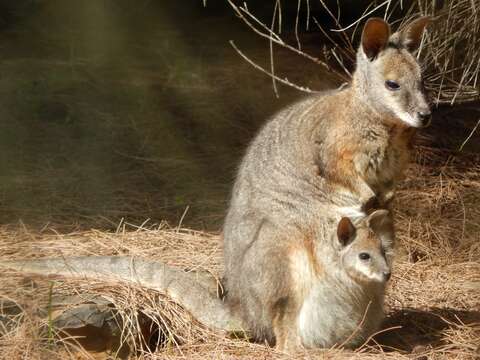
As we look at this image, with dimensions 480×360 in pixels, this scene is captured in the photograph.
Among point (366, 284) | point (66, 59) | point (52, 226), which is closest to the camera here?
point (366, 284)

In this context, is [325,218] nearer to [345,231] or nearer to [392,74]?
[345,231]

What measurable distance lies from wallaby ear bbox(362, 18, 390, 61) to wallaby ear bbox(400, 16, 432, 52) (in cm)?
16

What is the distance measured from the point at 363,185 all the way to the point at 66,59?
567 cm

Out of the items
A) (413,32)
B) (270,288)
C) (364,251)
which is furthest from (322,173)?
(413,32)

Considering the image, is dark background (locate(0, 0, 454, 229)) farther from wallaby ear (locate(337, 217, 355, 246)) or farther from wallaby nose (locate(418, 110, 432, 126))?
wallaby nose (locate(418, 110, 432, 126))

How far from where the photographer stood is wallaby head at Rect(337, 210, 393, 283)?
5250 millimetres

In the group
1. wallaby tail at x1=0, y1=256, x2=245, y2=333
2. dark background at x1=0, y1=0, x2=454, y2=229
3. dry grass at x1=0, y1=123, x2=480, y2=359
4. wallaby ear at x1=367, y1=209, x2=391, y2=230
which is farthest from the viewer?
dark background at x1=0, y1=0, x2=454, y2=229

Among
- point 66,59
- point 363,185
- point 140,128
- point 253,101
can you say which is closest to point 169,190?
point 140,128

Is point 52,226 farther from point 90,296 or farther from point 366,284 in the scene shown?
point 366,284

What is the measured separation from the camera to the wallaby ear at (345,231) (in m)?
5.30

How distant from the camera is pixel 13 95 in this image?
31.0 ft

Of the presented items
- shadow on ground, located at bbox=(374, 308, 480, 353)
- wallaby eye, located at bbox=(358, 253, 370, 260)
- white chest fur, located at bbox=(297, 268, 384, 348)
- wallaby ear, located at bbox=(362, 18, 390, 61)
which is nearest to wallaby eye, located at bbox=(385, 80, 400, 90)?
wallaby ear, located at bbox=(362, 18, 390, 61)

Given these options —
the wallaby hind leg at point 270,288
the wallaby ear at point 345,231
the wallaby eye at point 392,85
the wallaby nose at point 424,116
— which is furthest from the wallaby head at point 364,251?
the wallaby eye at point 392,85

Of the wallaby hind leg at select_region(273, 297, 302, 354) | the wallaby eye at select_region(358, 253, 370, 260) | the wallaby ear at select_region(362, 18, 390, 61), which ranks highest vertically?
the wallaby ear at select_region(362, 18, 390, 61)
